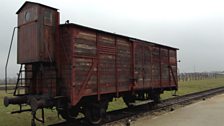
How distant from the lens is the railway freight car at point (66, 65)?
390 inches

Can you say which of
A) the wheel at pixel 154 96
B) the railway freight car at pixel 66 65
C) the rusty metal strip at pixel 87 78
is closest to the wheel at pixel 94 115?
the railway freight car at pixel 66 65

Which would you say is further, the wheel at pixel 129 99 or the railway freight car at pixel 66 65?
the wheel at pixel 129 99

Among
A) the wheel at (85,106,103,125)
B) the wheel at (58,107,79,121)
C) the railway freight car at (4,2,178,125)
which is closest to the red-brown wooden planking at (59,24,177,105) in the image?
the railway freight car at (4,2,178,125)

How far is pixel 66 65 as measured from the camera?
33.0 ft

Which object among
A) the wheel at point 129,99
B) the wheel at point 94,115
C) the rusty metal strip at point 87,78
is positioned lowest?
the wheel at point 94,115

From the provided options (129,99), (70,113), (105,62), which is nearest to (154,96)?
(129,99)

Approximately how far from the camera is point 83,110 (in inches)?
435

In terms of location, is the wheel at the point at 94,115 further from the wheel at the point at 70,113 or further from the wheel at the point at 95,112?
the wheel at the point at 70,113

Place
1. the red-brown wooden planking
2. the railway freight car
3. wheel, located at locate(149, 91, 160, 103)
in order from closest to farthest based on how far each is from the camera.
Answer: the railway freight car, the red-brown wooden planking, wheel, located at locate(149, 91, 160, 103)

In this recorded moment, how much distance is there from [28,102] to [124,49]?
5110mm

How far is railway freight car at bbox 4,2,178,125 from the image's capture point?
9906mm

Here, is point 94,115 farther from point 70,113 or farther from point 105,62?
point 105,62

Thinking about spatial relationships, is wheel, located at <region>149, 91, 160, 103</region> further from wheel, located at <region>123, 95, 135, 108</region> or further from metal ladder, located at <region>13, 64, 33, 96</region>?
metal ladder, located at <region>13, 64, 33, 96</region>

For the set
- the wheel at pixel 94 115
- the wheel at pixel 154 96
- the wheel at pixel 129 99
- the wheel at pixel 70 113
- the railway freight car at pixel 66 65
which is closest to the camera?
the railway freight car at pixel 66 65
